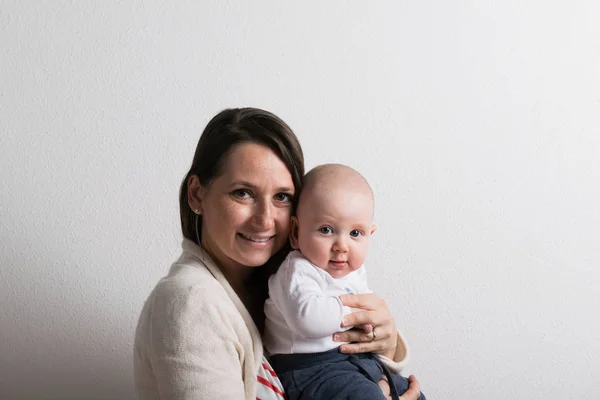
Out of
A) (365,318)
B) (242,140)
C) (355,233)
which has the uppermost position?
(242,140)

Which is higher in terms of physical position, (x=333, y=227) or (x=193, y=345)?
(x=333, y=227)

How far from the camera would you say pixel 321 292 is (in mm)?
2002

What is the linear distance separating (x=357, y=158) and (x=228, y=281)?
3.54 feet

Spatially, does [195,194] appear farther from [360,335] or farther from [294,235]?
[360,335]

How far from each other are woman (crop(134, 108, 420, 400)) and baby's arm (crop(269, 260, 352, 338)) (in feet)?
0.26

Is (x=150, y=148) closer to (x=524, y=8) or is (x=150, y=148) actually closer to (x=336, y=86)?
(x=336, y=86)

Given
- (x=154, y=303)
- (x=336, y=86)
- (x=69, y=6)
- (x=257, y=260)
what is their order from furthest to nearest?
(x=336, y=86) → (x=69, y=6) → (x=257, y=260) → (x=154, y=303)

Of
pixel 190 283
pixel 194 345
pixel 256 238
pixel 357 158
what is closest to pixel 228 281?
pixel 256 238

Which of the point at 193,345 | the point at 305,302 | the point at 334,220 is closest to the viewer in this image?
the point at 193,345

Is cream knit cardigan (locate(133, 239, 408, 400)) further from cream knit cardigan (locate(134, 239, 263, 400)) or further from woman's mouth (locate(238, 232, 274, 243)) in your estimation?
woman's mouth (locate(238, 232, 274, 243))

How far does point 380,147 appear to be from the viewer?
3.13 meters

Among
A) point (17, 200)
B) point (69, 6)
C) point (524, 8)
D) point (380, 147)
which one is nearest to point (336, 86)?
point (380, 147)

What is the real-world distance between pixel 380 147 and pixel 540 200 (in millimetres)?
755

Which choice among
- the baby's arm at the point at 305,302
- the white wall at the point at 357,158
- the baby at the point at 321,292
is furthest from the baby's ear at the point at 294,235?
the white wall at the point at 357,158
